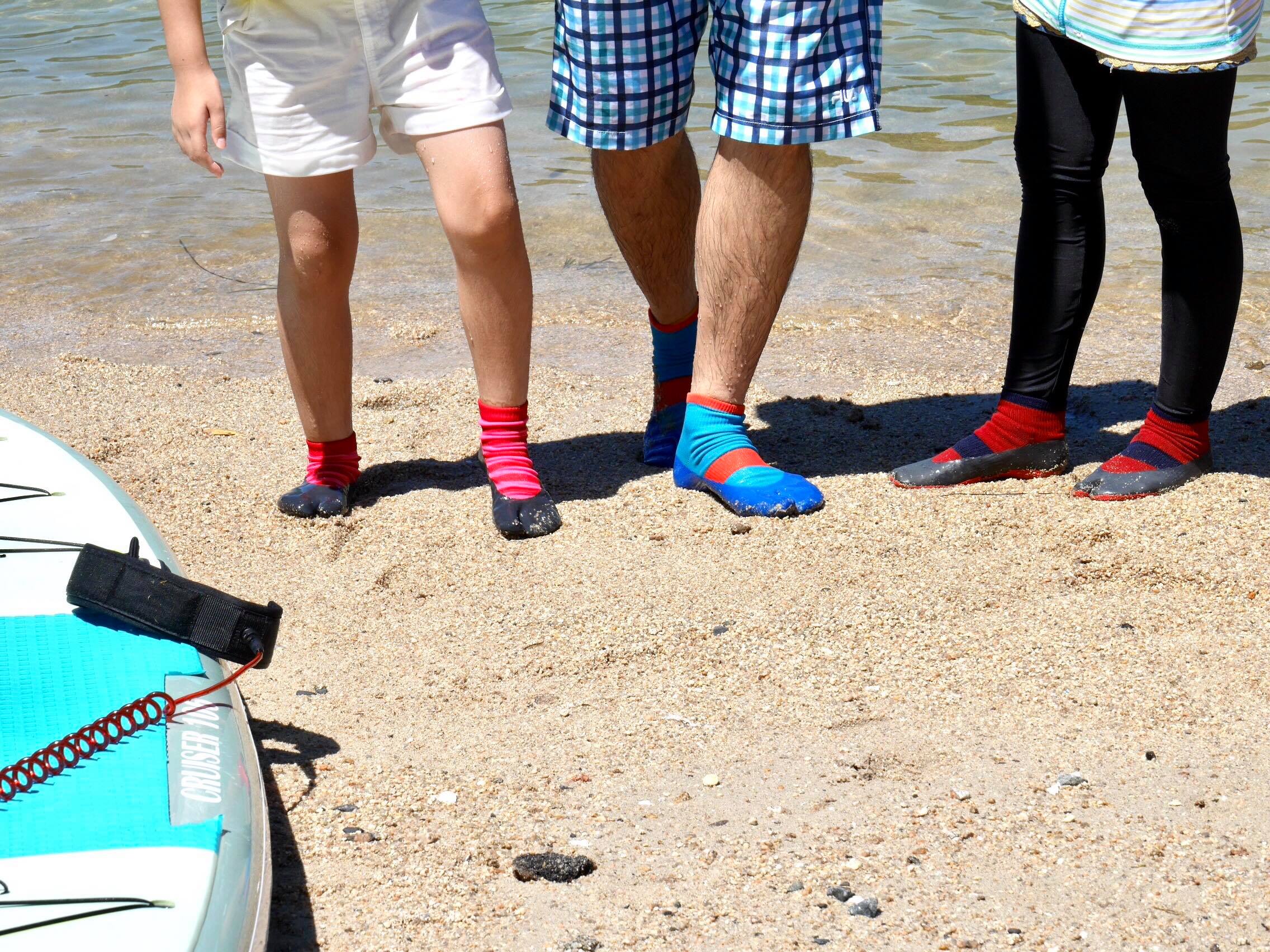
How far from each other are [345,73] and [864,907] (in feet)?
5.93

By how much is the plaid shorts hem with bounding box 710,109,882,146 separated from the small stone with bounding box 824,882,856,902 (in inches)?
59.4

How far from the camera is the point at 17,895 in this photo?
1334 millimetres

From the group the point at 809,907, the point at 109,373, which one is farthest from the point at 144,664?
the point at 109,373

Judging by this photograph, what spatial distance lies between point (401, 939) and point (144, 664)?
500 millimetres

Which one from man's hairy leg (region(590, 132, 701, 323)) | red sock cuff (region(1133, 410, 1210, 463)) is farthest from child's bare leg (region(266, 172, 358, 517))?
red sock cuff (region(1133, 410, 1210, 463))

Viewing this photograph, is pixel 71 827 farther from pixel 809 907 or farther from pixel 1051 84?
pixel 1051 84

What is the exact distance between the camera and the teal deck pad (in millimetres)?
1438

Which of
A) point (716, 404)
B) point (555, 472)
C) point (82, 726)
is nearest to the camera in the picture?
point (82, 726)

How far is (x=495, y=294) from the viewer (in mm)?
2682

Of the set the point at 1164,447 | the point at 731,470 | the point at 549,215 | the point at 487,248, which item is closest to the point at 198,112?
the point at 487,248

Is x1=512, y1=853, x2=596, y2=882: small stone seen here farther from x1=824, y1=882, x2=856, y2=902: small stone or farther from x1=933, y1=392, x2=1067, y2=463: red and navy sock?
x1=933, y1=392, x2=1067, y2=463: red and navy sock

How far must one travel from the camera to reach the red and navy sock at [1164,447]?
2779mm

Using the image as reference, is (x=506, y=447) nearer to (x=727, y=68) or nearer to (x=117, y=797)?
(x=727, y=68)

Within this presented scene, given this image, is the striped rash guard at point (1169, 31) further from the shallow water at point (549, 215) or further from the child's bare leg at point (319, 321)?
the shallow water at point (549, 215)
